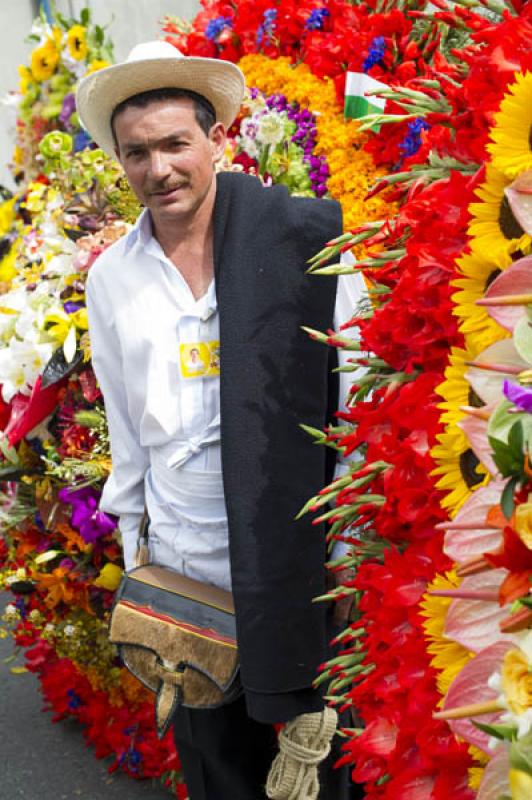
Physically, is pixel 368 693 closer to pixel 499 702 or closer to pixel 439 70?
pixel 499 702

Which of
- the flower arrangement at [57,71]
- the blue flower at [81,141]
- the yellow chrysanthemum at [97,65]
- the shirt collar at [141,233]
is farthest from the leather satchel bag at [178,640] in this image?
the yellow chrysanthemum at [97,65]

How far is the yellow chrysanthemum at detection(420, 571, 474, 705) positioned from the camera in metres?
1.09

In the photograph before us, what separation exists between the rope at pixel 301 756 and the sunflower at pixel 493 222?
4.51ft

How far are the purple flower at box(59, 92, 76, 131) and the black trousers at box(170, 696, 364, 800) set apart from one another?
2953 millimetres

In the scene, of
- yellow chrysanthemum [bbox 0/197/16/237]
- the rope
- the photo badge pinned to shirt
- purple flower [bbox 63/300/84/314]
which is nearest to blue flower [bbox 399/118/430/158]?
the photo badge pinned to shirt

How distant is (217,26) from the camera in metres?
3.71

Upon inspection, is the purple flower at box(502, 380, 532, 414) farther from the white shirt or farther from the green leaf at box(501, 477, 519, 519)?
the white shirt

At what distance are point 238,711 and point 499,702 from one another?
5.31ft

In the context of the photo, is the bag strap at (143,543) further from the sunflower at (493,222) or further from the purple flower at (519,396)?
the purple flower at (519,396)

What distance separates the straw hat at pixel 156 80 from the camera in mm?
2232

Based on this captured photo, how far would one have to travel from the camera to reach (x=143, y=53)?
2.30 metres

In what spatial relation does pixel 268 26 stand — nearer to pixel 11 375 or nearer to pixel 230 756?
pixel 11 375

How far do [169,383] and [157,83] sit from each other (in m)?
0.67

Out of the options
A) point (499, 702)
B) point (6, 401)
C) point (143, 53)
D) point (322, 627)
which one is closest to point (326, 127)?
point (143, 53)
